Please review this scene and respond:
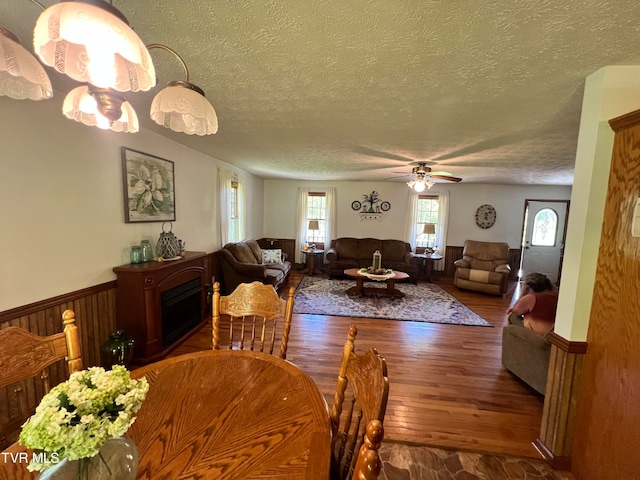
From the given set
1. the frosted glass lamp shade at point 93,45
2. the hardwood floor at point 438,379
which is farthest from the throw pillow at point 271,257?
the frosted glass lamp shade at point 93,45

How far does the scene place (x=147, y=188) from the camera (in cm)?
291

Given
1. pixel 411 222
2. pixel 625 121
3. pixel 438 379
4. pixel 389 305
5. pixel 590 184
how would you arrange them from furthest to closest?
pixel 411 222 → pixel 389 305 → pixel 438 379 → pixel 590 184 → pixel 625 121

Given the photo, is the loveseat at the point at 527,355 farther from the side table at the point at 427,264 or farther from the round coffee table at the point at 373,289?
the side table at the point at 427,264

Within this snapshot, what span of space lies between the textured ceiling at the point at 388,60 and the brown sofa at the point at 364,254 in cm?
369

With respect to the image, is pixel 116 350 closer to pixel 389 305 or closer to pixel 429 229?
pixel 389 305

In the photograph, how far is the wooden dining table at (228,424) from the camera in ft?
2.55

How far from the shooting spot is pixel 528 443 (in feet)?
6.00

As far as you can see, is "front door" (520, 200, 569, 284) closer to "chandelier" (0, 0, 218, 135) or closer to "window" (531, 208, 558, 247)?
"window" (531, 208, 558, 247)

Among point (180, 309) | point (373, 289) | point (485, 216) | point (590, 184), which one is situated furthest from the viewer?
point (485, 216)

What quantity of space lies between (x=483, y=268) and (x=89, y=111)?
629cm

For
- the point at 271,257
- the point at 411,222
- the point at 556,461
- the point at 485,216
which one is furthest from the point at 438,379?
the point at 485,216

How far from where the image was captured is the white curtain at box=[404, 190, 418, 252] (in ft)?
21.8

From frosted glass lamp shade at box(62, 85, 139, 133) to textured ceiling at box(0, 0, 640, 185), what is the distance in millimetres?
398

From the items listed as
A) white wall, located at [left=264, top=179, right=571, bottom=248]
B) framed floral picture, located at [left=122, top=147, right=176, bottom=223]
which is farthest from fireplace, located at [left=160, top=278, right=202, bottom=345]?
white wall, located at [left=264, top=179, right=571, bottom=248]
